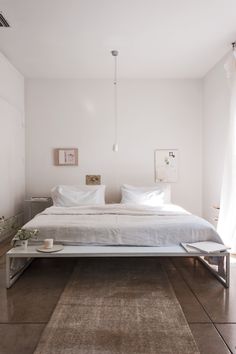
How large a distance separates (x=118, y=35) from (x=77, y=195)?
7.49 feet

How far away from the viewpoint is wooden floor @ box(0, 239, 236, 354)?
6.11 feet

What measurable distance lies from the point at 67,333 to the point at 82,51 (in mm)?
3406

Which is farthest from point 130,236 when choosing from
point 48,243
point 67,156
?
point 67,156

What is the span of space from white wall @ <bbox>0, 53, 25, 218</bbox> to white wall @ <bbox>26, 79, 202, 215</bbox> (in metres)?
0.21

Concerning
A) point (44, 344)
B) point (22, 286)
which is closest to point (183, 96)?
point (22, 286)

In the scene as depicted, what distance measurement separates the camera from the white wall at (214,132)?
13.6 feet

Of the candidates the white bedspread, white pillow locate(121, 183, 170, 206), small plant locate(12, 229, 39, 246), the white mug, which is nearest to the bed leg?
the white bedspread

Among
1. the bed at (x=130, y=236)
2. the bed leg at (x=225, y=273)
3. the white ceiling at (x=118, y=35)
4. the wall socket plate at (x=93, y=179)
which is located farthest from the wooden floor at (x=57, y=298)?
the white ceiling at (x=118, y=35)

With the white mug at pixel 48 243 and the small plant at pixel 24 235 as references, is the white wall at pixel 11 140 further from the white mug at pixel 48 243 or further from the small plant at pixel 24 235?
the white mug at pixel 48 243

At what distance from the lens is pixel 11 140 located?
175 inches

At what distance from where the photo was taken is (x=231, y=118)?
3.69 metres

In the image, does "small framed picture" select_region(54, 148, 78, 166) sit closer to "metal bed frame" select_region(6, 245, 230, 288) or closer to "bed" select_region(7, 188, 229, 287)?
"bed" select_region(7, 188, 229, 287)

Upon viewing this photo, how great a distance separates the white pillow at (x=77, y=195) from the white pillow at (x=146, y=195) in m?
0.39

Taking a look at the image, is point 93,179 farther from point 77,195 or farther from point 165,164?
point 165,164
